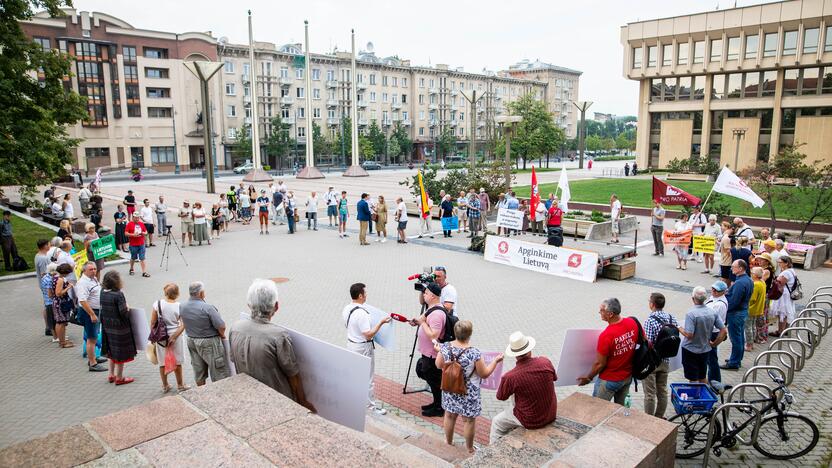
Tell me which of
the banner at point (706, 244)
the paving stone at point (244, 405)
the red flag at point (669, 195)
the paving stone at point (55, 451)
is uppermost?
Result: the red flag at point (669, 195)

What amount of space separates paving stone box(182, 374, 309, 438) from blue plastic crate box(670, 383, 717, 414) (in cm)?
469

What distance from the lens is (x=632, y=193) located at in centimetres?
3919

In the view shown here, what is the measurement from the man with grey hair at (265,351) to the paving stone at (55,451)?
63.9 inches

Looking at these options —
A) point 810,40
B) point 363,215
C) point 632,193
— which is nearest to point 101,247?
point 363,215

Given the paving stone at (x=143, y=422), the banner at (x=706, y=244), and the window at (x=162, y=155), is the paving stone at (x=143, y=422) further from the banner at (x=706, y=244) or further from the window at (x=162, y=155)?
the window at (x=162, y=155)

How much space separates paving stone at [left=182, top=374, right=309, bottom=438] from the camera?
4004 millimetres

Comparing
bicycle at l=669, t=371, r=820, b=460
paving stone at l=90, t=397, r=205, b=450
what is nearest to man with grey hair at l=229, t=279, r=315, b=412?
paving stone at l=90, t=397, r=205, b=450

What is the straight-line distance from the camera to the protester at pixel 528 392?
205 inches

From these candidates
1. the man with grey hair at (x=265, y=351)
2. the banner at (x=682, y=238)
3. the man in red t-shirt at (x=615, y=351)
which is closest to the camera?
the man with grey hair at (x=265, y=351)

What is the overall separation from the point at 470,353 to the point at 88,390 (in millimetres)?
6372

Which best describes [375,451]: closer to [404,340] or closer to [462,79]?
[404,340]

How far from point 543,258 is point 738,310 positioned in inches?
302

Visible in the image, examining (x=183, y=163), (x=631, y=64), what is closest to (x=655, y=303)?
(x=631, y=64)

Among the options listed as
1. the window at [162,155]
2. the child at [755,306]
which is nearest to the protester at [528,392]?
the child at [755,306]
